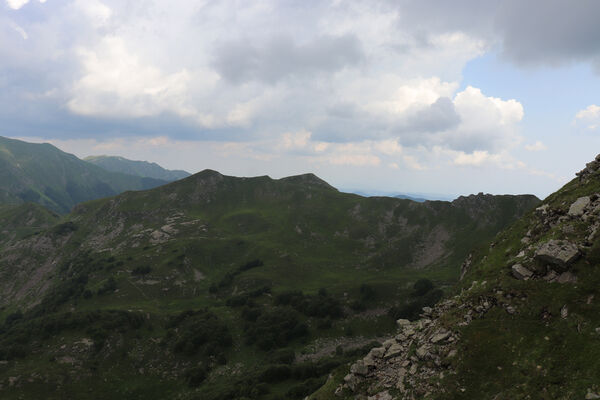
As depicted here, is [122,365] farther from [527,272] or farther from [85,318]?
[527,272]

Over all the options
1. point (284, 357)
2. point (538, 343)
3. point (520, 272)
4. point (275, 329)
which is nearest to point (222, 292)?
point (275, 329)

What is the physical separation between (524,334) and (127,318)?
9883 centimetres

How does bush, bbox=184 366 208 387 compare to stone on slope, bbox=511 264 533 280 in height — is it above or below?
below

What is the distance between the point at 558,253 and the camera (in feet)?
69.5

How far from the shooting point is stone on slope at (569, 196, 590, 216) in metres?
24.6

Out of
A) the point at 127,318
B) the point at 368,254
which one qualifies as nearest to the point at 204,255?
the point at 127,318

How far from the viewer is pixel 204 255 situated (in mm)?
144500

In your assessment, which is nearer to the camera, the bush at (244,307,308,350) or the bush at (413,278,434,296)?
the bush at (244,307,308,350)

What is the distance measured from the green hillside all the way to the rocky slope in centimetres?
2924

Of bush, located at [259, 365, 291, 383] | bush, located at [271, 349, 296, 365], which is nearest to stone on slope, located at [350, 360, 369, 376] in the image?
bush, located at [259, 365, 291, 383]

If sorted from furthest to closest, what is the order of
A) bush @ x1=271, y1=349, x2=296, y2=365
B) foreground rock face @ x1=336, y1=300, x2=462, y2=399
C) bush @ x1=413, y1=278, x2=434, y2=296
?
bush @ x1=413, y1=278, x2=434, y2=296
bush @ x1=271, y1=349, x2=296, y2=365
foreground rock face @ x1=336, y1=300, x2=462, y2=399

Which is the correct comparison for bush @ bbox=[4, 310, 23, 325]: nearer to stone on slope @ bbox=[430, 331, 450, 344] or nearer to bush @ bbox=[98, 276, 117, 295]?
bush @ bbox=[98, 276, 117, 295]

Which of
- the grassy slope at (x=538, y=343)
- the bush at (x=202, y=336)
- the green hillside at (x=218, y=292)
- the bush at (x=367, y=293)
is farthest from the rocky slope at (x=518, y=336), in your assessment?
the bush at (x=367, y=293)

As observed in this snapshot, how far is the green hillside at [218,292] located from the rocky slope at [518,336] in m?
29.2
